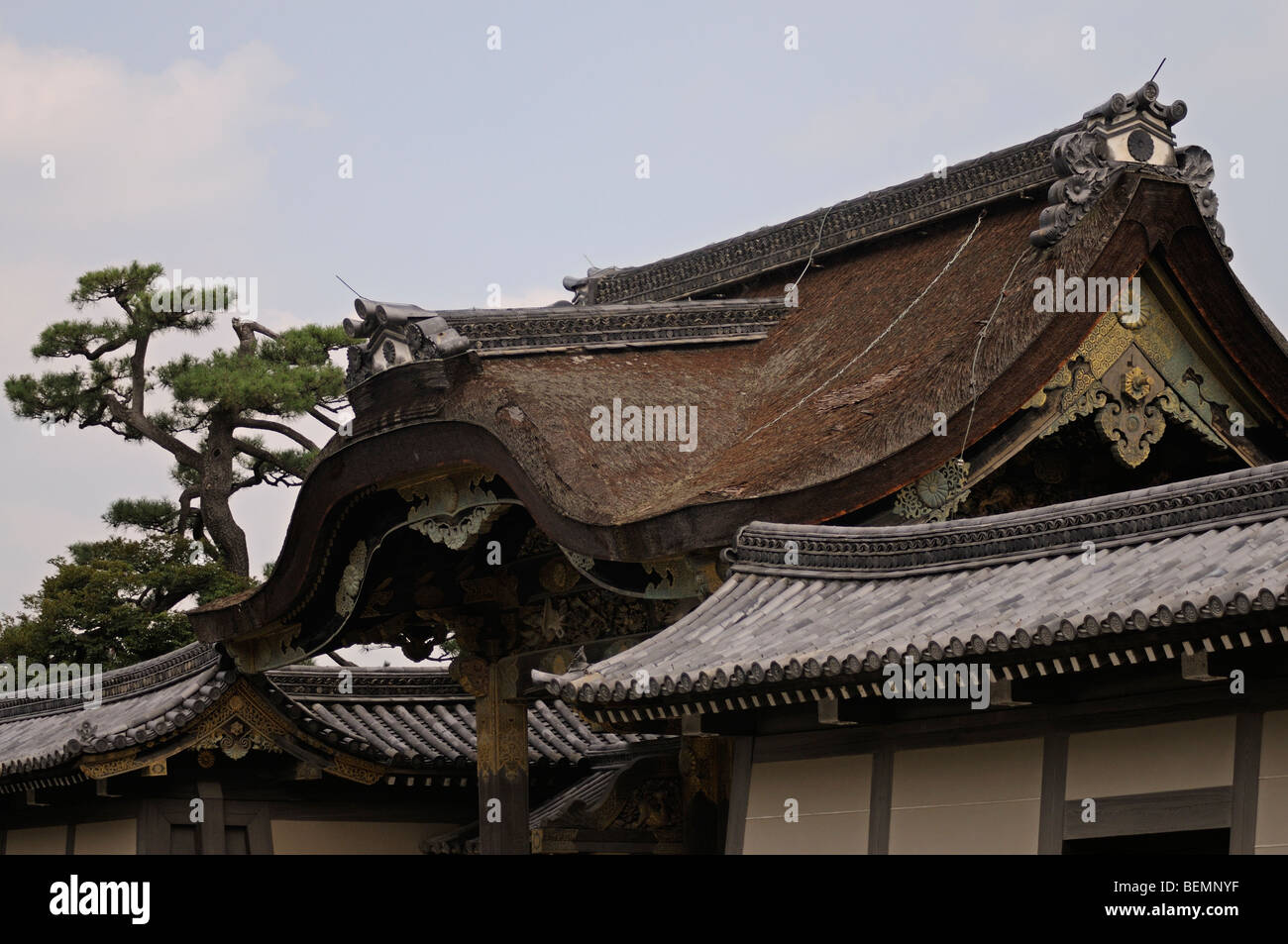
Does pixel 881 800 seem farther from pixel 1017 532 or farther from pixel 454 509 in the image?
pixel 454 509

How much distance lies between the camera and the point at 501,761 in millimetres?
15773

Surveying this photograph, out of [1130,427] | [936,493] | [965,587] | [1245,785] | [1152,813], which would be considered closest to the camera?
[1245,785]

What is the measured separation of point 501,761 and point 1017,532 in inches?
264

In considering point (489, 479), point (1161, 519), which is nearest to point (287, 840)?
point (489, 479)

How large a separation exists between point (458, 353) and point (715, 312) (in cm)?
326

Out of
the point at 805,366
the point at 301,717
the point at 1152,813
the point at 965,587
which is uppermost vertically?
the point at 805,366

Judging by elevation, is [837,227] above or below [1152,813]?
above

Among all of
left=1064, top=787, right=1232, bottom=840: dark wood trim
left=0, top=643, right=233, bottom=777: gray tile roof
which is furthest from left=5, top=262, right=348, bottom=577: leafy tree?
left=1064, top=787, right=1232, bottom=840: dark wood trim

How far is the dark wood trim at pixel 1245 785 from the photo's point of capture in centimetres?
865

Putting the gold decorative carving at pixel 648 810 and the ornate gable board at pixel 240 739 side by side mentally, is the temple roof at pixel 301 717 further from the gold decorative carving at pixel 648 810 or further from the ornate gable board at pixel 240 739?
the gold decorative carving at pixel 648 810

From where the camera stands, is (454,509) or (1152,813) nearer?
(1152,813)

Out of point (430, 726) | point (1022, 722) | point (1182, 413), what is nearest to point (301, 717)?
point (430, 726)

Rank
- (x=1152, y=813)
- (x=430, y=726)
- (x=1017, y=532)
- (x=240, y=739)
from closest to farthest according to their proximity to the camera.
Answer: (x=1152, y=813) → (x=1017, y=532) → (x=240, y=739) → (x=430, y=726)

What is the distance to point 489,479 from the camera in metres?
13.6
